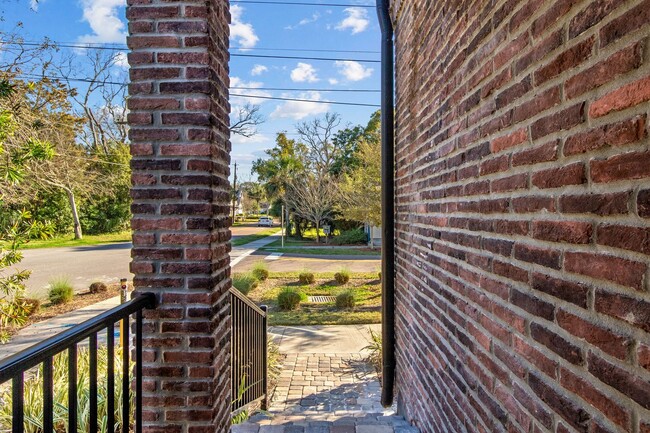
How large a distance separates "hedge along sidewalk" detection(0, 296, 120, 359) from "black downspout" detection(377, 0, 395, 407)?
4394 mm

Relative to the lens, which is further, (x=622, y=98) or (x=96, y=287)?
(x=96, y=287)

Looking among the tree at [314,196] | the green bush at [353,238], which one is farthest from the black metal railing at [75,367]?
the green bush at [353,238]

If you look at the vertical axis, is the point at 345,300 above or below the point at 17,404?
below

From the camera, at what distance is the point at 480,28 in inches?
61.8

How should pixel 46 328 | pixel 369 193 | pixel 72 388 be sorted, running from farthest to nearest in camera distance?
1. pixel 369 193
2. pixel 46 328
3. pixel 72 388

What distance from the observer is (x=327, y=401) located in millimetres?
4520

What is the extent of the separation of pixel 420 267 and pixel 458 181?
3.12ft

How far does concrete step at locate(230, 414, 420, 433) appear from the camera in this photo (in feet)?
9.36

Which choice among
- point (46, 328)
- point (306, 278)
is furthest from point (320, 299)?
point (46, 328)

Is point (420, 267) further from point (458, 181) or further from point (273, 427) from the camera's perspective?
point (273, 427)

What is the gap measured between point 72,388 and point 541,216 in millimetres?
1475

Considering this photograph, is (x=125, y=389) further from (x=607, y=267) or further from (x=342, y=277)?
(x=342, y=277)

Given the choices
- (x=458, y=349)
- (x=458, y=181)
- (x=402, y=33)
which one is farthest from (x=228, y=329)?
(x=402, y=33)

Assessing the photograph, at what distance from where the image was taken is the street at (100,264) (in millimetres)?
10898
